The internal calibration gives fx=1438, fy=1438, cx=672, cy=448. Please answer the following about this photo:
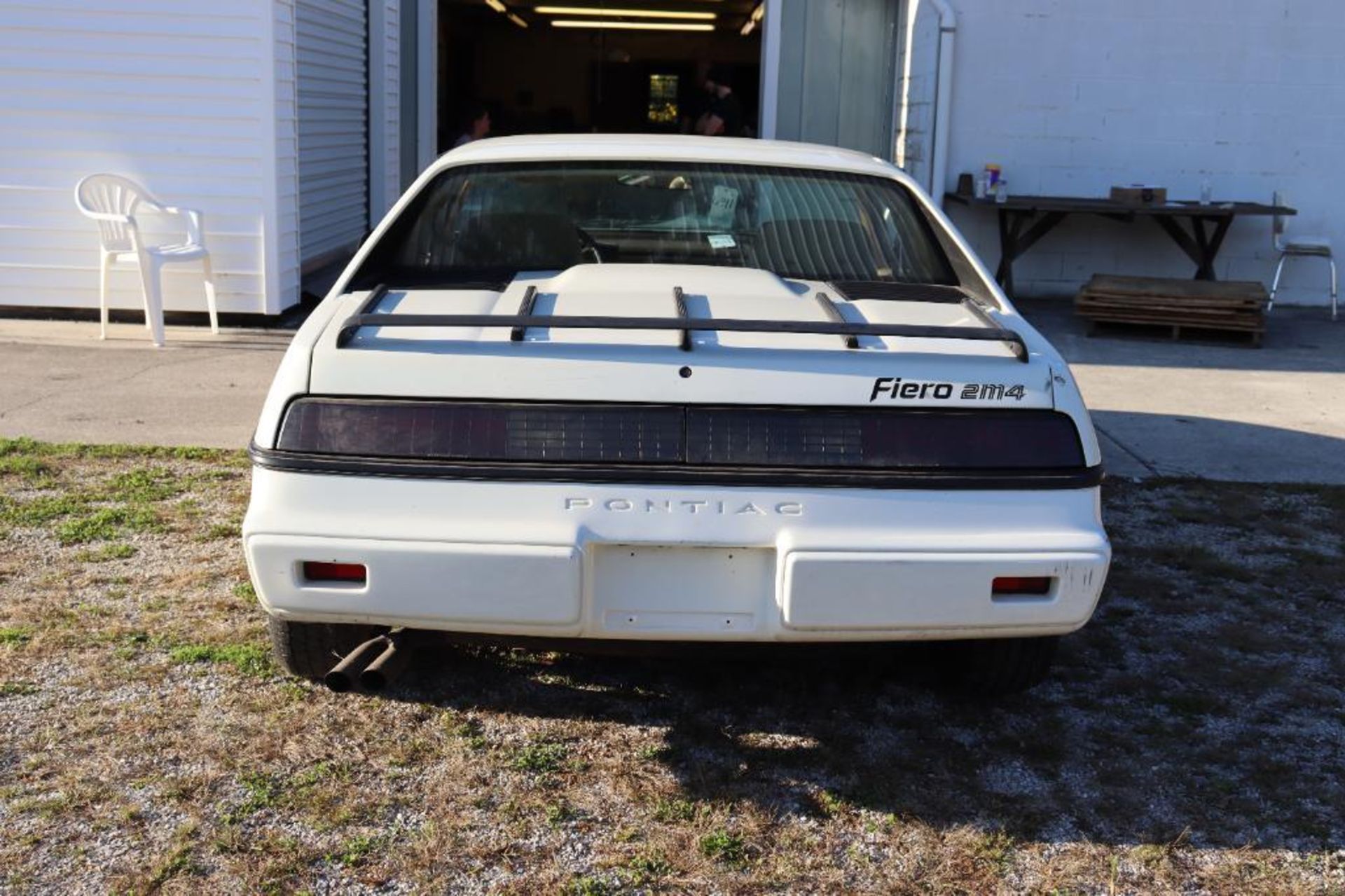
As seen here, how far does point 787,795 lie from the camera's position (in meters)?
3.38

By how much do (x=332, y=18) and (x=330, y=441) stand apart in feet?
29.0

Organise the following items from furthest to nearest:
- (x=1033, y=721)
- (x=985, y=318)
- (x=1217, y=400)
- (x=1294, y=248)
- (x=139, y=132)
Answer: (x=1294, y=248), (x=139, y=132), (x=1217, y=400), (x=1033, y=721), (x=985, y=318)

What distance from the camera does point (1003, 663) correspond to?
12.4ft

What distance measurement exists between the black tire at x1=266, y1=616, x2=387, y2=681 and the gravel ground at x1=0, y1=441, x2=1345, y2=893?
9 centimetres

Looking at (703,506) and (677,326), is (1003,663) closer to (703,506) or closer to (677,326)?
(703,506)

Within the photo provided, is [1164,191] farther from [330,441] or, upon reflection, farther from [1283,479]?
[330,441]

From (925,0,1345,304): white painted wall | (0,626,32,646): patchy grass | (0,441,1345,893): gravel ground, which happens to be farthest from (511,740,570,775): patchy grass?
(925,0,1345,304): white painted wall

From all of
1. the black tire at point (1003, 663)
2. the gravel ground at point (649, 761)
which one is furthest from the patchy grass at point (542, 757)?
the black tire at point (1003, 663)

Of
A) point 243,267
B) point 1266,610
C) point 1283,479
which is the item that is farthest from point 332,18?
point 1266,610

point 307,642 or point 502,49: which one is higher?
point 502,49

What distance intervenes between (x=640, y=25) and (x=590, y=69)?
10.3 ft

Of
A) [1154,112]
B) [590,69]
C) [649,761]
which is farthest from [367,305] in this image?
[590,69]

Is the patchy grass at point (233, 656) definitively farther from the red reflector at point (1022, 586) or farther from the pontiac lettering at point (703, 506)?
the red reflector at point (1022, 586)

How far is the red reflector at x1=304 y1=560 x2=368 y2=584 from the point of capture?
3.23m
